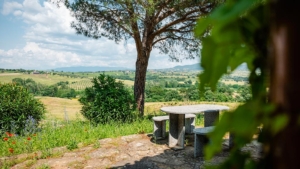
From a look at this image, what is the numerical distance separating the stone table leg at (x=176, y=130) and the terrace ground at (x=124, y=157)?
17cm

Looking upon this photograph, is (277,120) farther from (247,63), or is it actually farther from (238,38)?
(247,63)

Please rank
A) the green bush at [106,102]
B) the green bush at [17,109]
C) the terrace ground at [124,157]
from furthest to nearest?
the green bush at [106,102]
the green bush at [17,109]
the terrace ground at [124,157]

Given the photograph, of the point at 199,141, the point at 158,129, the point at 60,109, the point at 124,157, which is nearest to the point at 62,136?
the point at 124,157

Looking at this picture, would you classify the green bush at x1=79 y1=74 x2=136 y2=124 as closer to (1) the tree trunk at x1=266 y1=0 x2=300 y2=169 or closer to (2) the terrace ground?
(2) the terrace ground

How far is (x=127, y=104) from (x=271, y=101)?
25.4 feet

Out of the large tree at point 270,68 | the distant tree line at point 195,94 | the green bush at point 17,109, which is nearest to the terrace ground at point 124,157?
the green bush at point 17,109

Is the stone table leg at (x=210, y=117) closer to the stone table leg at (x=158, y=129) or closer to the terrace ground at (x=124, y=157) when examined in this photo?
the terrace ground at (x=124, y=157)

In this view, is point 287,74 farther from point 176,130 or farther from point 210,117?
point 210,117

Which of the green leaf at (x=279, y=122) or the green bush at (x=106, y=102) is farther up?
the green leaf at (x=279, y=122)

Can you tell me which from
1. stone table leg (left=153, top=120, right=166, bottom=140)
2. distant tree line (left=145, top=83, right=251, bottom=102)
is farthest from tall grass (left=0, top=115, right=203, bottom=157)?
distant tree line (left=145, top=83, right=251, bottom=102)

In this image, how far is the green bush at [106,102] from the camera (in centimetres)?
773

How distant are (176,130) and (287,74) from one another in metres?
5.39

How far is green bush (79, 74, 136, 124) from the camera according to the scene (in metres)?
7.73

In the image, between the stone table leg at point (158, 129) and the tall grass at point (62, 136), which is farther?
the stone table leg at point (158, 129)
